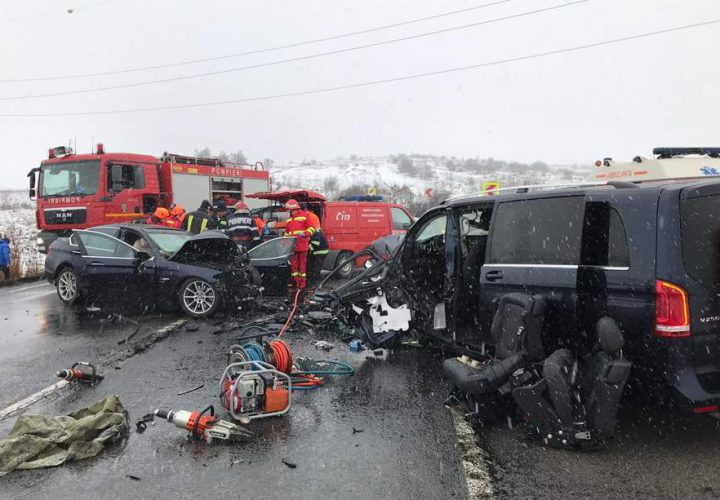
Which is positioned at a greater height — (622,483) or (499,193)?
(499,193)

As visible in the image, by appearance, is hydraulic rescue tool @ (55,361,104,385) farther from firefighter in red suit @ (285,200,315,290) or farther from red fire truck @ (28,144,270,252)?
red fire truck @ (28,144,270,252)

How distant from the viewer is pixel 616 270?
3.47 meters

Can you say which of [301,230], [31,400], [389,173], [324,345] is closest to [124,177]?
[301,230]

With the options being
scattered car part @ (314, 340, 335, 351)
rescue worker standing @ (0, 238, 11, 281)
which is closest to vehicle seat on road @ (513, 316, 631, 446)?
scattered car part @ (314, 340, 335, 351)

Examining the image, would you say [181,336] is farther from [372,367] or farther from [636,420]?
[636,420]

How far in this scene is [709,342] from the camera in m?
3.25

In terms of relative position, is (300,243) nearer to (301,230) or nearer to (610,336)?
(301,230)

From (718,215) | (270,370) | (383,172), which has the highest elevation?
(383,172)

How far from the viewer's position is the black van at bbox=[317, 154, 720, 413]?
127 inches

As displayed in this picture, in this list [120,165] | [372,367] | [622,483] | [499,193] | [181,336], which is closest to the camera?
[622,483]

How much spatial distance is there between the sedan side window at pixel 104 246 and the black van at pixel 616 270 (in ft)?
19.0

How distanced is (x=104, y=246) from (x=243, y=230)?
9.72 ft

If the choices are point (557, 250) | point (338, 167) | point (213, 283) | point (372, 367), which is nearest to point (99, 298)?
point (213, 283)

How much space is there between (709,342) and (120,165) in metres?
14.0
